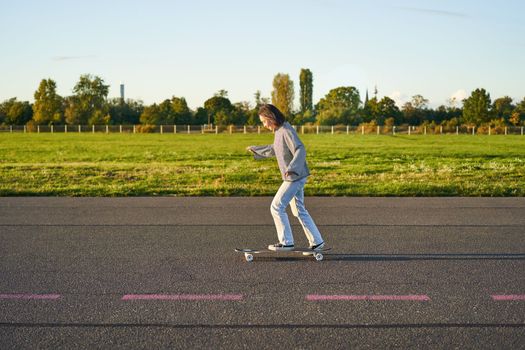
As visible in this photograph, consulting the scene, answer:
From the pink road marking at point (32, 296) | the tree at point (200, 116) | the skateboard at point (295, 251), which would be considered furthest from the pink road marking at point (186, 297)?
the tree at point (200, 116)

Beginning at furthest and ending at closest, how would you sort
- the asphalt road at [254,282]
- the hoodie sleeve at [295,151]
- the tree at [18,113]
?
the tree at [18,113], the hoodie sleeve at [295,151], the asphalt road at [254,282]

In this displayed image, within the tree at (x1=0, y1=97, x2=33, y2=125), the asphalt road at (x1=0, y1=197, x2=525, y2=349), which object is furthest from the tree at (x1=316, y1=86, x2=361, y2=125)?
the asphalt road at (x1=0, y1=197, x2=525, y2=349)

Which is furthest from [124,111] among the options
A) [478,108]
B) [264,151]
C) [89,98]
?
[264,151]

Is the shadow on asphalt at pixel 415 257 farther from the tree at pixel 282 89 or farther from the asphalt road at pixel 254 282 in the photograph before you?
the tree at pixel 282 89

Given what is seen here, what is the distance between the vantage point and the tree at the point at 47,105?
88.4 metres

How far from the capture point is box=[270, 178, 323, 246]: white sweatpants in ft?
22.6

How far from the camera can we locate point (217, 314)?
4922 millimetres

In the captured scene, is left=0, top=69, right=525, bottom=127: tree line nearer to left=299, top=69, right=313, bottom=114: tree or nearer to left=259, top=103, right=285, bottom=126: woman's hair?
left=299, top=69, right=313, bottom=114: tree

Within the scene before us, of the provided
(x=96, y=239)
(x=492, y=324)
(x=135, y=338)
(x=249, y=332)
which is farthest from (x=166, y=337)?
(x=96, y=239)

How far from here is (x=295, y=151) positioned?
673cm

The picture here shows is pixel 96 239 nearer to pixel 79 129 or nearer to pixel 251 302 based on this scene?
pixel 251 302

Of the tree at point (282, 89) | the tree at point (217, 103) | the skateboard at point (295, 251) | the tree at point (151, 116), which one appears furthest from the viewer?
the tree at point (217, 103)

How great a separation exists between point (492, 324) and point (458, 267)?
192 centimetres

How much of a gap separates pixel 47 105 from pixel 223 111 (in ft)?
87.1
